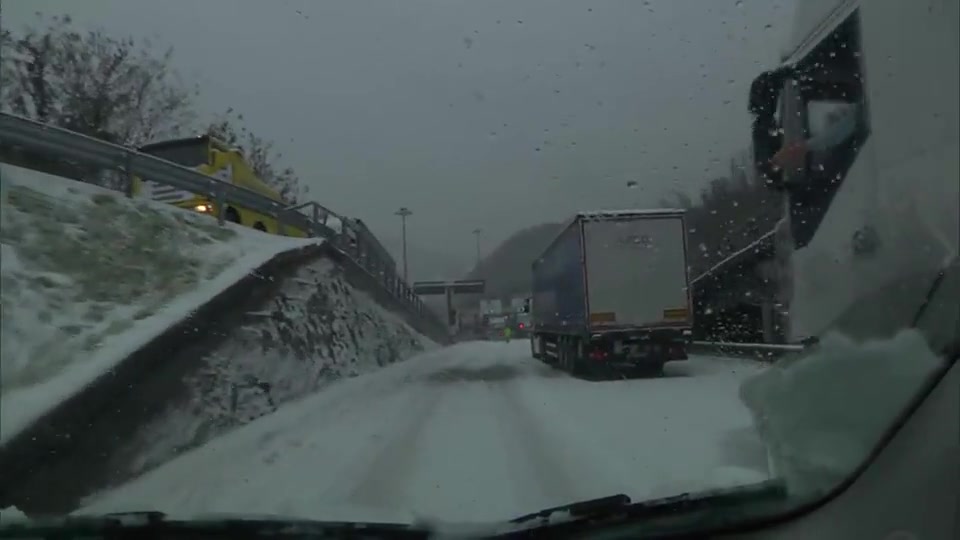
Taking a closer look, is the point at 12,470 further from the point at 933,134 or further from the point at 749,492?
the point at 933,134

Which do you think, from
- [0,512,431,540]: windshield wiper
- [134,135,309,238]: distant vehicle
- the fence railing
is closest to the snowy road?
[0,512,431,540]: windshield wiper

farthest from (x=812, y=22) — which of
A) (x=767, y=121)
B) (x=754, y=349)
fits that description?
(x=754, y=349)

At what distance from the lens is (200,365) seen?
5.74 meters

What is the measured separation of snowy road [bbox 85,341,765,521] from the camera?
A: 3863mm

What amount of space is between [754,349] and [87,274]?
3.50 meters

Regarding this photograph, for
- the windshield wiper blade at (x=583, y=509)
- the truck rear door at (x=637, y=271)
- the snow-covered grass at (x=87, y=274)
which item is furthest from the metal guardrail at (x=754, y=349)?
the snow-covered grass at (x=87, y=274)

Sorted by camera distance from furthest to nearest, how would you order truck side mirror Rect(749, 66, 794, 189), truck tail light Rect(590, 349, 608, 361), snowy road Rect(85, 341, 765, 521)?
truck tail light Rect(590, 349, 608, 361) → truck side mirror Rect(749, 66, 794, 189) → snowy road Rect(85, 341, 765, 521)

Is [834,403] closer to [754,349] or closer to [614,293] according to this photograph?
[754,349]

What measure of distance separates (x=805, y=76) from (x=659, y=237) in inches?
61.0

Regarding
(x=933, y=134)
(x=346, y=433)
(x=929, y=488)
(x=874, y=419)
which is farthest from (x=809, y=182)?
(x=346, y=433)

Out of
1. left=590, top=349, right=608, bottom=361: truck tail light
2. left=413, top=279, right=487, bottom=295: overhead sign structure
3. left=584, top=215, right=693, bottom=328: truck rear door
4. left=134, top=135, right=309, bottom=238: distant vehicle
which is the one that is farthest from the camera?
left=590, top=349, right=608, bottom=361: truck tail light

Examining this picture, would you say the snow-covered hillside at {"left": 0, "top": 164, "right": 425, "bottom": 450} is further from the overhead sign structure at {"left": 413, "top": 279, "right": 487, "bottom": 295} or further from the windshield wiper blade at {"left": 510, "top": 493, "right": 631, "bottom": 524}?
the windshield wiper blade at {"left": 510, "top": 493, "right": 631, "bottom": 524}

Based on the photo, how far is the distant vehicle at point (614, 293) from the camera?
5.97 m

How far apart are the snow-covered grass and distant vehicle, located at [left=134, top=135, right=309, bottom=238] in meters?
0.08
